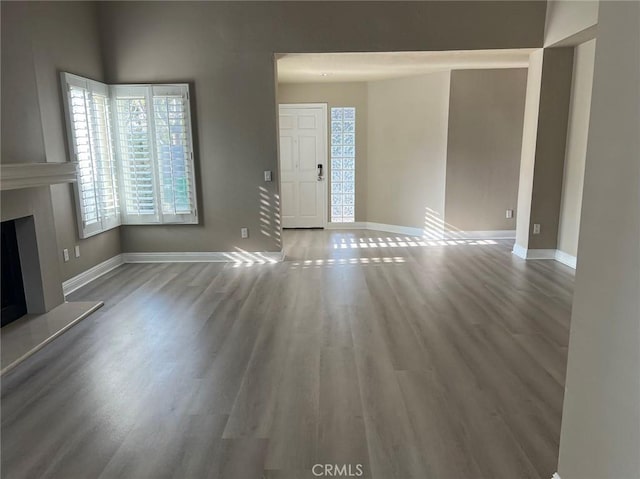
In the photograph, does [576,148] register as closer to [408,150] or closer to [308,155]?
[408,150]

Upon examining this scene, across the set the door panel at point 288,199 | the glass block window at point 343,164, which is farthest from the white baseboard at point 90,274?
the glass block window at point 343,164

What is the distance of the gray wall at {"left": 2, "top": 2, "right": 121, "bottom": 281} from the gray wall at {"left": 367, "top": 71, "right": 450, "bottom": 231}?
4.29m

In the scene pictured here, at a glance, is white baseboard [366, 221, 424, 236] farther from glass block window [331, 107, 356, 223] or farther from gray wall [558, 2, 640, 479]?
gray wall [558, 2, 640, 479]

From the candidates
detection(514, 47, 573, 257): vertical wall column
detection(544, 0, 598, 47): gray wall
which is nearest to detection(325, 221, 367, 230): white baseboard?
detection(514, 47, 573, 257): vertical wall column

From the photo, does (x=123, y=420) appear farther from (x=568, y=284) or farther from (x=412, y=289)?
(x=568, y=284)

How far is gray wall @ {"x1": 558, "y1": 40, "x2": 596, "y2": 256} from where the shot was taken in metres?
4.78

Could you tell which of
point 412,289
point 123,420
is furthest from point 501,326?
point 123,420

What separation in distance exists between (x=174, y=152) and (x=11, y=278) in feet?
7.61

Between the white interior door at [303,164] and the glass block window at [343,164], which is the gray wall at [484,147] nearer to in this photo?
the glass block window at [343,164]

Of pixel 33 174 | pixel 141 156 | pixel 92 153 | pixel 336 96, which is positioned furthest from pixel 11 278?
pixel 336 96

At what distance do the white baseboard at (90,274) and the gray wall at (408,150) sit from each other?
4.33 meters

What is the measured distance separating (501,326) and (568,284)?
60.7 inches

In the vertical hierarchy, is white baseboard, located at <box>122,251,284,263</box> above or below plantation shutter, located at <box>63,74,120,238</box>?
below

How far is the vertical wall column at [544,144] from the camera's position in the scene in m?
5.04
